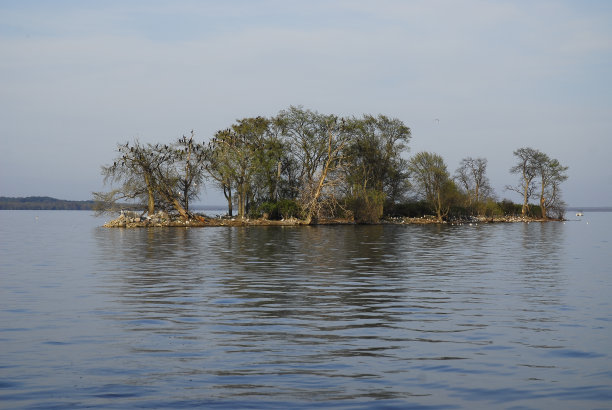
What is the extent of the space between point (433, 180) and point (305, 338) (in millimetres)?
76252

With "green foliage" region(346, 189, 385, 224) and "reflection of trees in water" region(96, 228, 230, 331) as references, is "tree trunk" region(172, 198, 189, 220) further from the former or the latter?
"reflection of trees in water" region(96, 228, 230, 331)

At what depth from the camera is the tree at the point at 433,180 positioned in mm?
85000

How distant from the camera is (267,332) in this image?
1200cm

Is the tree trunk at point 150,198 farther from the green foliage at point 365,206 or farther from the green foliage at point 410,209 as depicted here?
the green foliage at point 410,209

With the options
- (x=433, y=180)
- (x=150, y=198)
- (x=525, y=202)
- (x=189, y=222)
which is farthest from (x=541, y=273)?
(x=525, y=202)

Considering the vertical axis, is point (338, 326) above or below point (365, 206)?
below

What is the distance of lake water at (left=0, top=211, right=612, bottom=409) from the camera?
8.21 meters

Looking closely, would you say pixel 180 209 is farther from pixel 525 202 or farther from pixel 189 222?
pixel 525 202

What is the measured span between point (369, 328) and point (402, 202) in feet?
249

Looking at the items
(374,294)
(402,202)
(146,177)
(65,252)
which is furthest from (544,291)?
(402,202)

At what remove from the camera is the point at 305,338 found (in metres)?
11.4

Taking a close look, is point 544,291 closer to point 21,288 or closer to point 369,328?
point 369,328

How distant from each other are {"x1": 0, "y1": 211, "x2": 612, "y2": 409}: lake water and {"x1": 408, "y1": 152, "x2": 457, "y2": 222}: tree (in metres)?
62.1

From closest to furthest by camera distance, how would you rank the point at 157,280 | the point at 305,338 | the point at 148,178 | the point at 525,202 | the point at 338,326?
the point at 305,338 → the point at 338,326 → the point at 157,280 → the point at 148,178 → the point at 525,202
